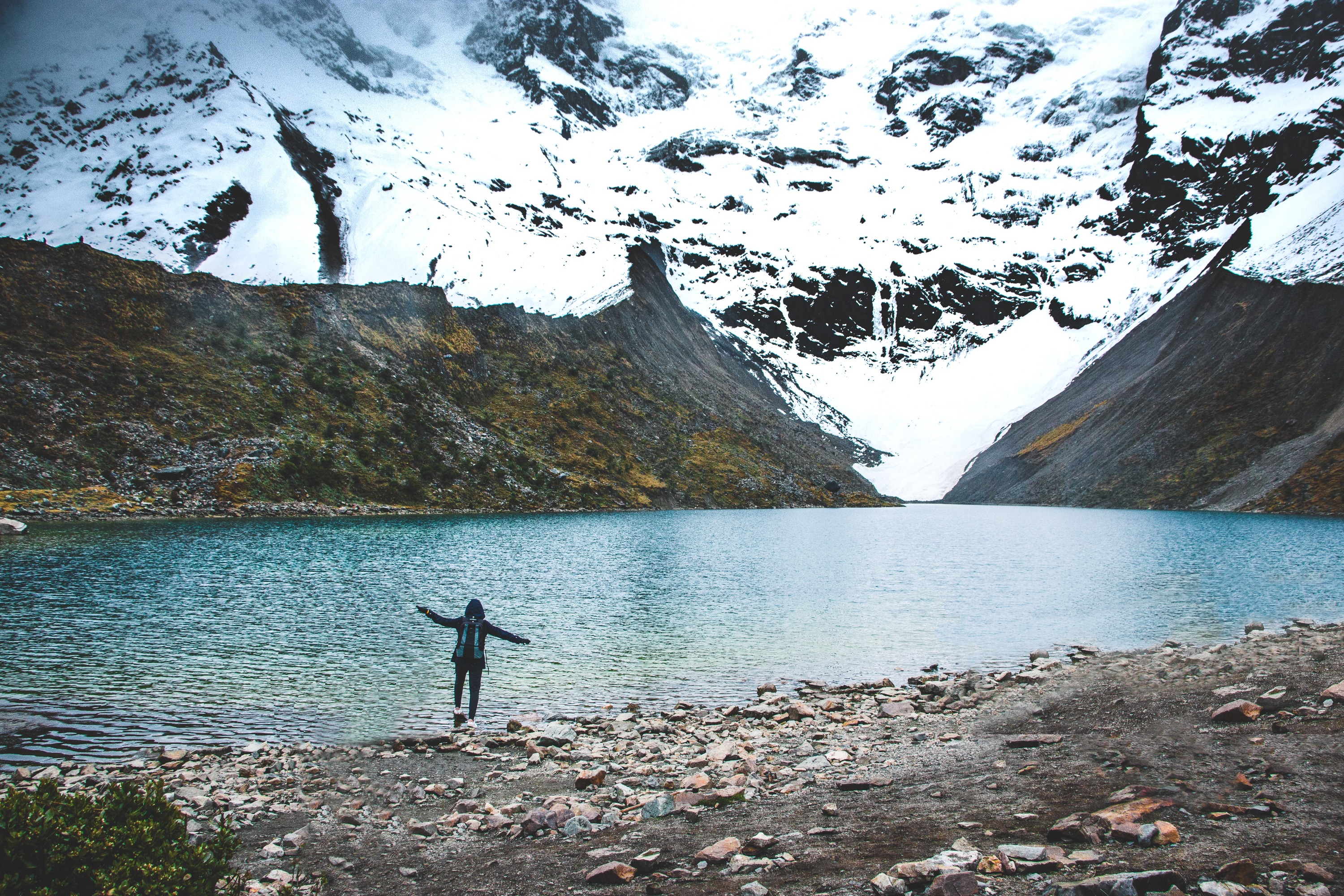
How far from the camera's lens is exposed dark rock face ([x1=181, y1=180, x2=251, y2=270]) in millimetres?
115312

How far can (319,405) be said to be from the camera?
91.4 m

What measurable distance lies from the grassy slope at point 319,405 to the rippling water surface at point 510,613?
39.2 ft

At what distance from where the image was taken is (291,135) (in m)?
159

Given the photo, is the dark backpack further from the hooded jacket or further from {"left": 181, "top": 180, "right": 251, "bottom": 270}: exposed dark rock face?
{"left": 181, "top": 180, "right": 251, "bottom": 270}: exposed dark rock face

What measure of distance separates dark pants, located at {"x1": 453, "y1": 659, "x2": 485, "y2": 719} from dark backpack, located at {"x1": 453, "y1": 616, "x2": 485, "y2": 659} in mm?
148

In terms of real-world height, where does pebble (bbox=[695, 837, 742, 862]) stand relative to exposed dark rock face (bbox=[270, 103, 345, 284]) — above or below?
below

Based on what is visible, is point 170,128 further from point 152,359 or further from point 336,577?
point 336,577

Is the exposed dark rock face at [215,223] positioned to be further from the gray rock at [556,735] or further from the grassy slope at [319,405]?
the gray rock at [556,735]

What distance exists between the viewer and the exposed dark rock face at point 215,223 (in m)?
115

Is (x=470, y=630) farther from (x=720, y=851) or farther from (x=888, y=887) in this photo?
(x=888, y=887)

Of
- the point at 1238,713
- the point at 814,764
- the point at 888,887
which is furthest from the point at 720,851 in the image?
the point at 1238,713

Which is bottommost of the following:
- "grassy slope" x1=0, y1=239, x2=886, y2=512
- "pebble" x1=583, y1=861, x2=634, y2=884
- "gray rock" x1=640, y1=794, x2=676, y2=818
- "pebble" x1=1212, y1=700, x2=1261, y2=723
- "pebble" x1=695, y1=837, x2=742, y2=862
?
"gray rock" x1=640, y1=794, x2=676, y2=818

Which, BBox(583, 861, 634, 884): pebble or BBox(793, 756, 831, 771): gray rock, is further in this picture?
BBox(793, 756, 831, 771): gray rock

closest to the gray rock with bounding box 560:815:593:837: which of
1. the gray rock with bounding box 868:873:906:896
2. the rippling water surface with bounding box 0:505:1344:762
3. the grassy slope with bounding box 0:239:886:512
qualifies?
the gray rock with bounding box 868:873:906:896
